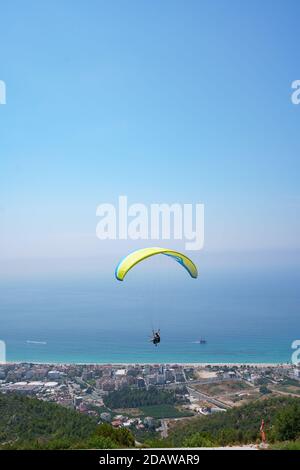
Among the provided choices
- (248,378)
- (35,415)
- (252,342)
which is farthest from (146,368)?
(252,342)

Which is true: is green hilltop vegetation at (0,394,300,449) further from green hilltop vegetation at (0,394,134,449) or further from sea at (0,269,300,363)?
sea at (0,269,300,363)

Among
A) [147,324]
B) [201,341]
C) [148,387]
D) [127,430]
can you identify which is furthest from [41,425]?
[147,324]

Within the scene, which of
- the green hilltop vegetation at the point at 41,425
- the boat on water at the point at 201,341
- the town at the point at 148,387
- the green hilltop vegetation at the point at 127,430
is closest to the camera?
the green hilltop vegetation at the point at 127,430

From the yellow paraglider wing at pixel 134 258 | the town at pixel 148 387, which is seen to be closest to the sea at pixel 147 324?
the town at pixel 148 387

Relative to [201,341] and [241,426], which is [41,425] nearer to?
[241,426]

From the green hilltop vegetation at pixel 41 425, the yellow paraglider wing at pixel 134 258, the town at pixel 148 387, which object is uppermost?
the yellow paraglider wing at pixel 134 258

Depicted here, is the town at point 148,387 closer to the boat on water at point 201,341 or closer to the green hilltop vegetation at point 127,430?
the green hilltop vegetation at point 127,430
